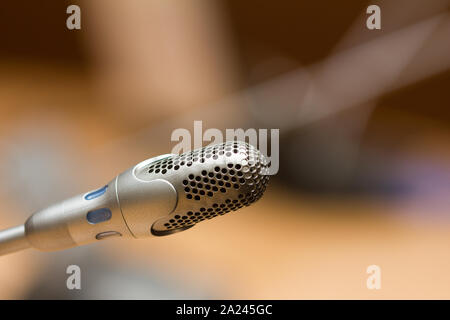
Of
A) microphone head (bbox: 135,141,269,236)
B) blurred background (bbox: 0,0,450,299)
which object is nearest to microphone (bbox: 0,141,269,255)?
microphone head (bbox: 135,141,269,236)

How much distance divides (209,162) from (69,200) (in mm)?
117

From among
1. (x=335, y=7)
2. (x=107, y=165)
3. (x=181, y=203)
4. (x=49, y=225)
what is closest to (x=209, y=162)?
(x=181, y=203)

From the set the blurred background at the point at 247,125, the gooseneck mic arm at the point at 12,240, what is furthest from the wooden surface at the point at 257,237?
the gooseneck mic arm at the point at 12,240

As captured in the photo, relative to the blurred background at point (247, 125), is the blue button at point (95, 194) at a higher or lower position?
lower

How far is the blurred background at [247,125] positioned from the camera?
807 mm

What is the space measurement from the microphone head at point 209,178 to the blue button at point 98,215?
3cm

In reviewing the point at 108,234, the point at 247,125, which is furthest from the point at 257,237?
the point at 108,234

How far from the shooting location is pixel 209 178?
0.26 m

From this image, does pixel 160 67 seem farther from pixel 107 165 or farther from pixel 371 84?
pixel 371 84

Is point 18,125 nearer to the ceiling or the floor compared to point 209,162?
nearer to the ceiling

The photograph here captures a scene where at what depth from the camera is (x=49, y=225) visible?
0.98 feet

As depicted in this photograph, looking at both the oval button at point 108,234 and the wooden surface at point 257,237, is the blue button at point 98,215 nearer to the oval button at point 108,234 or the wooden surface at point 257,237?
the oval button at point 108,234

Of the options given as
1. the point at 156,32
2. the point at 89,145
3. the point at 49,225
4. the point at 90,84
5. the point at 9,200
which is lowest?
the point at 49,225

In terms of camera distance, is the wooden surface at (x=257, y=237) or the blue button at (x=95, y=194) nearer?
the blue button at (x=95, y=194)
